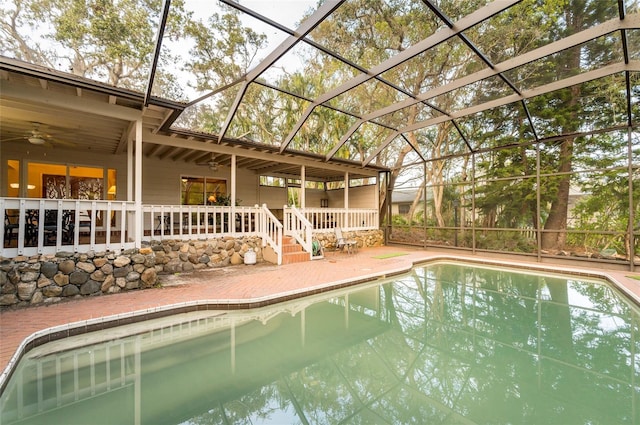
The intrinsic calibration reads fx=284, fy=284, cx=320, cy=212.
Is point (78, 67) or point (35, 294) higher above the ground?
point (78, 67)

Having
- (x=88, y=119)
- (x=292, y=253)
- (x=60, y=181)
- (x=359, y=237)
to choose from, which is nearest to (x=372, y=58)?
(x=292, y=253)

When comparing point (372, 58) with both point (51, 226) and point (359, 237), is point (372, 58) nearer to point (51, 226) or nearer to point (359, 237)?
point (359, 237)

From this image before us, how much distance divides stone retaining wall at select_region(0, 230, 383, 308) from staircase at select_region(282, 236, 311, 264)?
2.50 meters

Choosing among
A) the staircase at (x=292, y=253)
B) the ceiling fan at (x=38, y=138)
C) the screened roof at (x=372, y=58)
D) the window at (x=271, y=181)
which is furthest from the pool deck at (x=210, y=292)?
the window at (x=271, y=181)

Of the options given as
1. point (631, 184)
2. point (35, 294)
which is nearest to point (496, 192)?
point (631, 184)

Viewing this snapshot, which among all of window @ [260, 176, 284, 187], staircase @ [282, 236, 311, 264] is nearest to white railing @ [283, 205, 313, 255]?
staircase @ [282, 236, 311, 264]

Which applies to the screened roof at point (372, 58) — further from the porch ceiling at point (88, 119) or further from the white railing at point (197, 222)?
the white railing at point (197, 222)

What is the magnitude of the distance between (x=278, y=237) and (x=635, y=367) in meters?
6.66

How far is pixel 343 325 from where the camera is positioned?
14.2 ft

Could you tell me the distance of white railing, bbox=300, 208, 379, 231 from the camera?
34.5 feet

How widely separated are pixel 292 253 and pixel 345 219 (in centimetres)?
350

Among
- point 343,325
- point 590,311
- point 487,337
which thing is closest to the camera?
point 487,337

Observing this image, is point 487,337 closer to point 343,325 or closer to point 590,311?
point 343,325

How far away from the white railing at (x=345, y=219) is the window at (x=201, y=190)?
136 inches
